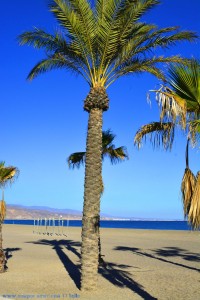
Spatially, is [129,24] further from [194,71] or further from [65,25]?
[194,71]

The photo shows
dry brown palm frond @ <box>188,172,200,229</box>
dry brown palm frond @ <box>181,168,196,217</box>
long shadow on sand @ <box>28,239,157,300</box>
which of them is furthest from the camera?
long shadow on sand @ <box>28,239,157,300</box>

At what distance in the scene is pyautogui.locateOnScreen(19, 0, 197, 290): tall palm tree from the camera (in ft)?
34.8

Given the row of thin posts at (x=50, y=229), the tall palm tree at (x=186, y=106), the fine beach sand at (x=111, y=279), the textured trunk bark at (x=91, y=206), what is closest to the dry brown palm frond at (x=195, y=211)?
the tall palm tree at (x=186, y=106)

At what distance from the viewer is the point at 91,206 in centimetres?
1068

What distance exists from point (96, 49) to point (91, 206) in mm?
4614

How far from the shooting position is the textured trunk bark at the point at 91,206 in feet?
34.2

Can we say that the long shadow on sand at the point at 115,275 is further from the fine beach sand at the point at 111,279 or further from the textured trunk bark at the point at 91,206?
the textured trunk bark at the point at 91,206

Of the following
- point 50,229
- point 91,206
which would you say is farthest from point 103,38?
point 50,229

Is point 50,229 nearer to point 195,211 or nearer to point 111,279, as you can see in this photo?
point 111,279

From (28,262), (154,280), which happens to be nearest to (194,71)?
(154,280)

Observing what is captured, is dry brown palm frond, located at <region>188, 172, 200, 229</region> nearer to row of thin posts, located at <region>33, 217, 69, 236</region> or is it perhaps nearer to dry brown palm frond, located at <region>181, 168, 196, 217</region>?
dry brown palm frond, located at <region>181, 168, 196, 217</region>

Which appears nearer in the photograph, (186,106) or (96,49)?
(186,106)

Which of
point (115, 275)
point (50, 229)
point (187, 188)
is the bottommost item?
point (50, 229)

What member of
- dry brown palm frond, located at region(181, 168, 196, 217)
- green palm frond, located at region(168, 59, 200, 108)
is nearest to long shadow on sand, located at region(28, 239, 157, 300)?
dry brown palm frond, located at region(181, 168, 196, 217)
